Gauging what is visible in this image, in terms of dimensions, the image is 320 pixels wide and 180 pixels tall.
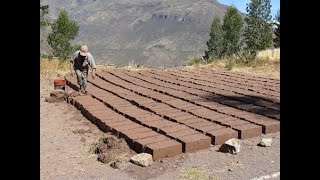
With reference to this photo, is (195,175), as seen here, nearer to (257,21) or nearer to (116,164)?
(116,164)

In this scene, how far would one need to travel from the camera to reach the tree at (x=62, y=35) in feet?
130

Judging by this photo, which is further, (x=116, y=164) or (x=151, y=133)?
(x=151, y=133)

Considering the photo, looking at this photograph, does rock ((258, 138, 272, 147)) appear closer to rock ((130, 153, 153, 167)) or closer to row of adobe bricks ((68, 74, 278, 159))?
row of adobe bricks ((68, 74, 278, 159))

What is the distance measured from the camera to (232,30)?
42625 millimetres

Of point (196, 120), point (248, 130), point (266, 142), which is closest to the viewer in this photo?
point (266, 142)

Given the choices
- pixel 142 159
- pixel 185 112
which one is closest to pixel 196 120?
pixel 185 112

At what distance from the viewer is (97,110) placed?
18.5ft

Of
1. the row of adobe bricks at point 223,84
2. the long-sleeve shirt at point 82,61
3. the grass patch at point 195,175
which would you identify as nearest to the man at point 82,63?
the long-sleeve shirt at point 82,61

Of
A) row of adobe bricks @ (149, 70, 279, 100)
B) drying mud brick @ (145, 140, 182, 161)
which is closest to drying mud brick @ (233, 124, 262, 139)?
drying mud brick @ (145, 140, 182, 161)

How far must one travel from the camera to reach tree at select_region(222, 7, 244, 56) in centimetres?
4125

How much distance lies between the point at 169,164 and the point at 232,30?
133 ft

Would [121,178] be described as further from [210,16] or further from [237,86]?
[210,16]

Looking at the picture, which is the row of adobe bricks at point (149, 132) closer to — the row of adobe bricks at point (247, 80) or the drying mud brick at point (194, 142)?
the drying mud brick at point (194, 142)
